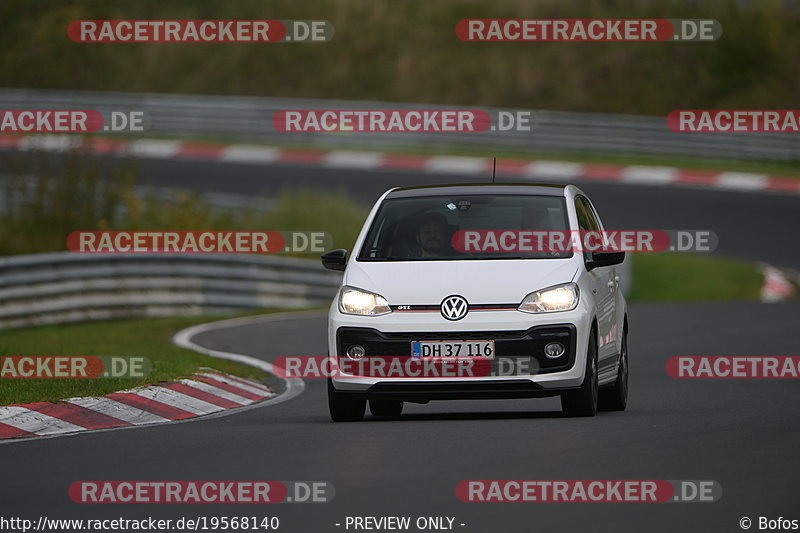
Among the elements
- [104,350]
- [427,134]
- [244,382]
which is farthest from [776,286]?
[427,134]

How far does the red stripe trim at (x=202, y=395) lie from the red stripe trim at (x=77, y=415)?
130 cm

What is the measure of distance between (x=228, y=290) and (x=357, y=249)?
479 inches

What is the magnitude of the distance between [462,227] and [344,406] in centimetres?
153

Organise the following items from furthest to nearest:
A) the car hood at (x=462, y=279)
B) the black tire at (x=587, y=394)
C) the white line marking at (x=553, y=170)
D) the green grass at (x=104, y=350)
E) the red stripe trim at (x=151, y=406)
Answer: the white line marking at (x=553, y=170), the green grass at (x=104, y=350), the red stripe trim at (x=151, y=406), the black tire at (x=587, y=394), the car hood at (x=462, y=279)

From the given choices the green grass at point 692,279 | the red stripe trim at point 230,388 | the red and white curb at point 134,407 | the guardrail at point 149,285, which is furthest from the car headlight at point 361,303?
the green grass at point 692,279

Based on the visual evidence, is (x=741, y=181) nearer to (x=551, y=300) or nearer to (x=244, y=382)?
(x=244, y=382)

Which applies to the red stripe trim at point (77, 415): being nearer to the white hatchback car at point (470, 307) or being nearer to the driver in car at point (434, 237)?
the white hatchback car at point (470, 307)

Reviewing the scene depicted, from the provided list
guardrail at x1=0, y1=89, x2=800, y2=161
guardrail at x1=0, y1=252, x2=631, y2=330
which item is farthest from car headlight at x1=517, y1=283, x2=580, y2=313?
guardrail at x1=0, y1=89, x2=800, y2=161

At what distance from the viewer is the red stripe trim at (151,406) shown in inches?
504

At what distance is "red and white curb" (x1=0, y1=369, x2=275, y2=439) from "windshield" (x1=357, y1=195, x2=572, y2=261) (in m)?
1.98

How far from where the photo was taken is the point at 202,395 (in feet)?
45.2

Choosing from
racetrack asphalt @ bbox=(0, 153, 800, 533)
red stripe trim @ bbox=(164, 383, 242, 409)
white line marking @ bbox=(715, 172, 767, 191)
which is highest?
white line marking @ bbox=(715, 172, 767, 191)

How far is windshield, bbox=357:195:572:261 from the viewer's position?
12.1 m

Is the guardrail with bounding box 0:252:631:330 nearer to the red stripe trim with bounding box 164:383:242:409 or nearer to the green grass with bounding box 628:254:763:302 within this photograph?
the green grass with bounding box 628:254:763:302
